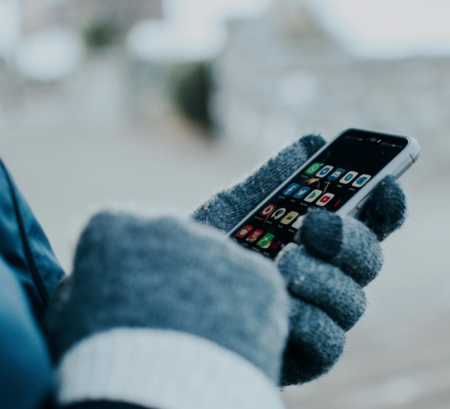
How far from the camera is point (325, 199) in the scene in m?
0.74

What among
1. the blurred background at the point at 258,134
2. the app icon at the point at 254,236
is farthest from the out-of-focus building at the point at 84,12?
the app icon at the point at 254,236

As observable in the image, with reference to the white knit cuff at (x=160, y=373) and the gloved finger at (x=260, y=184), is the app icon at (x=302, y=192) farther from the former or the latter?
the white knit cuff at (x=160, y=373)

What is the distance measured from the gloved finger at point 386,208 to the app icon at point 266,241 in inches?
6.2

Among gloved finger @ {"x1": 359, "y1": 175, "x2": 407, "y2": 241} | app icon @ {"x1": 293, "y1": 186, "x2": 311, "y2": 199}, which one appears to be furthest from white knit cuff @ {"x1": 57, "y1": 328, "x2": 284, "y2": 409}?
app icon @ {"x1": 293, "y1": 186, "x2": 311, "y2": 199}

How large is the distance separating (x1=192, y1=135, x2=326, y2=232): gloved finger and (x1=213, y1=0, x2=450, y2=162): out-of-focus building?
2657 millimetres

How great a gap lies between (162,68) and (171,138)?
169cm

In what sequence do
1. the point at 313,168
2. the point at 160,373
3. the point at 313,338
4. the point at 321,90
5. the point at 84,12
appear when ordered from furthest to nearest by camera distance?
the point at 84,12
the point at 321,90
the point at 313,168
the point at 313,338
the point at 160,373

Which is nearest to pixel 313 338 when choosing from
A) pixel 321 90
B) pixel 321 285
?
pixel 321 285

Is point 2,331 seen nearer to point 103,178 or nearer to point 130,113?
point 103,178

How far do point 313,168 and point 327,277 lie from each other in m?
0.32

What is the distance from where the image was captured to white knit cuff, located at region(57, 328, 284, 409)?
34 centimetres

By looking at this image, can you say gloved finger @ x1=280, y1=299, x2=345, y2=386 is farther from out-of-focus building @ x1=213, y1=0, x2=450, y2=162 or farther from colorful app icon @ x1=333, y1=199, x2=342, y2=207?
out-of-focus building @ x1=213, y1=0, x2=450, y2=162

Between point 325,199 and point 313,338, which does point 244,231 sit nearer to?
point 325,199

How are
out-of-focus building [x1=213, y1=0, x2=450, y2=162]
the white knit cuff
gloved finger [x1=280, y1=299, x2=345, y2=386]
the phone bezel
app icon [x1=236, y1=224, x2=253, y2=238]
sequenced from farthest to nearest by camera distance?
out-of-focus building [x1=213, y1=0, x2=450, y2=162], app icon [x1=236, y1=224, x2=253, y2=238], the phone bezel, gloved finger [x1=280, y1=299, x2=345, y2=386], the white knit cuff
